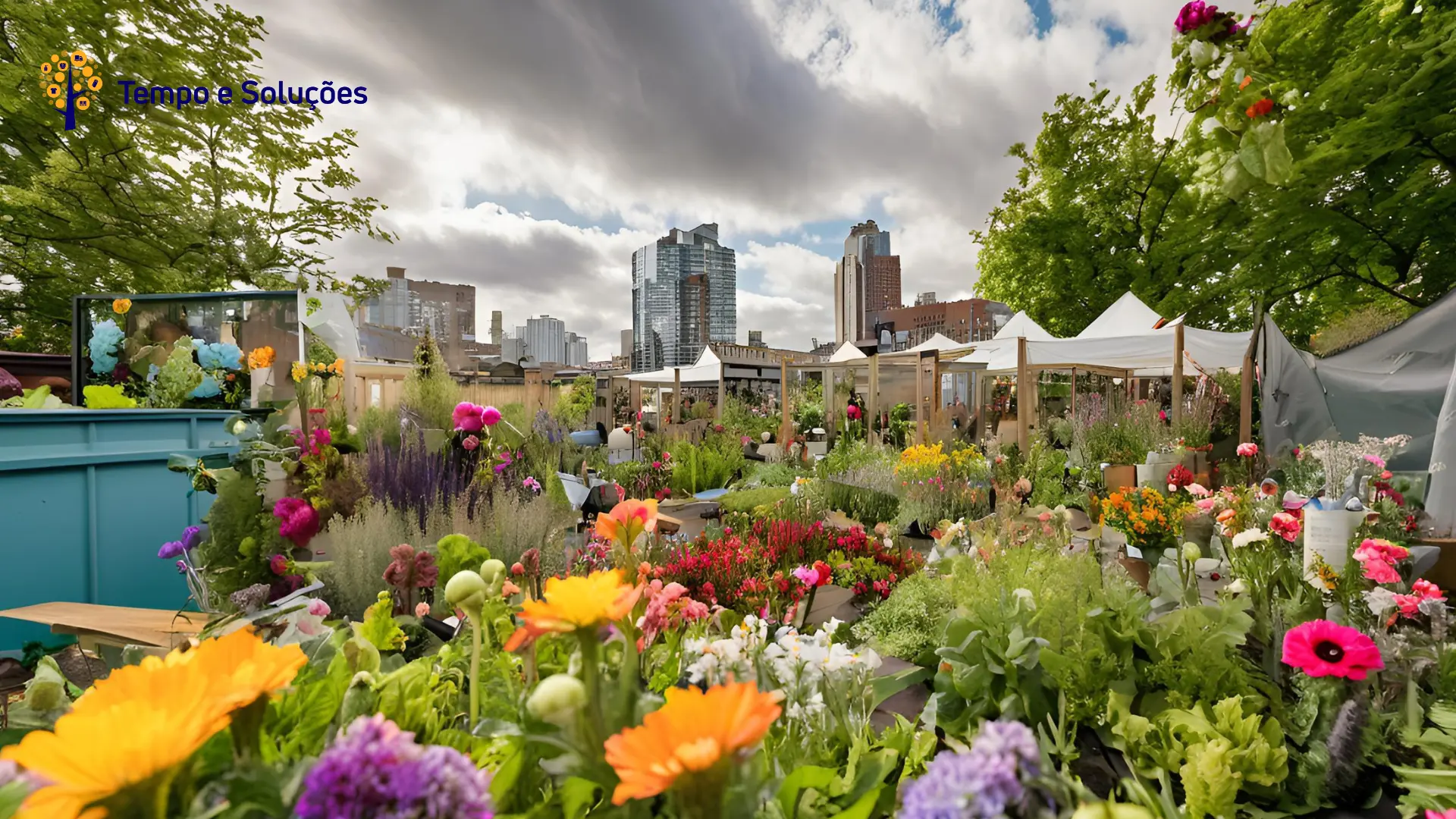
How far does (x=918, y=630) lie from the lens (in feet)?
7.40

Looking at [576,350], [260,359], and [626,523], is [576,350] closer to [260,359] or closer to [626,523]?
[260,359]

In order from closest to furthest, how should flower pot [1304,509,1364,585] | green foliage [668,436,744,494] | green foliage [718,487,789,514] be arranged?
1. flower pot [1304,509,1364,585]
2. green foliage [718,487,789,514]
3. green foliage [668,436,744,494]

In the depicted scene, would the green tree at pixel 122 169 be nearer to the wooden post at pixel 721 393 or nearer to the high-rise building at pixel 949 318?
the wooden post at pixel 721 393

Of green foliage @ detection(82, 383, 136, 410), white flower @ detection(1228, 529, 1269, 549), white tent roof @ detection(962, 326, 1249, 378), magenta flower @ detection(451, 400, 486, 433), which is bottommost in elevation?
white flower @ detection(1228, 529, 1269, 549)

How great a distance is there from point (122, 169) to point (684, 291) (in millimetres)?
76385

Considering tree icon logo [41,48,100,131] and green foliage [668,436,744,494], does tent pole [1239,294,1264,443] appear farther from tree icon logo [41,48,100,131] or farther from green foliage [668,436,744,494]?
tree icon logo [41,48,100,131]

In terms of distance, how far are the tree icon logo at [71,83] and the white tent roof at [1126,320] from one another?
14.0m

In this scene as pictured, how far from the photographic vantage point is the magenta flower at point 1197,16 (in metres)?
1.03

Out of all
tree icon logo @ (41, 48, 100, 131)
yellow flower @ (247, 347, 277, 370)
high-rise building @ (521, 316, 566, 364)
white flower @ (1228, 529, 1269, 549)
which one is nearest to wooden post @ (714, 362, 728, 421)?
yellow flower @ (247, 347, 277, 370)

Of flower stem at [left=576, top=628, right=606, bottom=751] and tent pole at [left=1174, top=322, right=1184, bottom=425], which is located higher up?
tent pole at [left=1174, top=322, right=1184, bottom=425]

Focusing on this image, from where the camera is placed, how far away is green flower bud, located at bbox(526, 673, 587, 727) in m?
0.46

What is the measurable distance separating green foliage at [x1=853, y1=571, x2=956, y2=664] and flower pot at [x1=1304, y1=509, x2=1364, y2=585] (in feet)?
4.66

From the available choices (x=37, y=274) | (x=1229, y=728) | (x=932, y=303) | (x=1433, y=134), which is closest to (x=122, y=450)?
(x=1229, y=728)

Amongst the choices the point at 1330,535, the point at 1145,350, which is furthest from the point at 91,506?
the point at 1145,350
